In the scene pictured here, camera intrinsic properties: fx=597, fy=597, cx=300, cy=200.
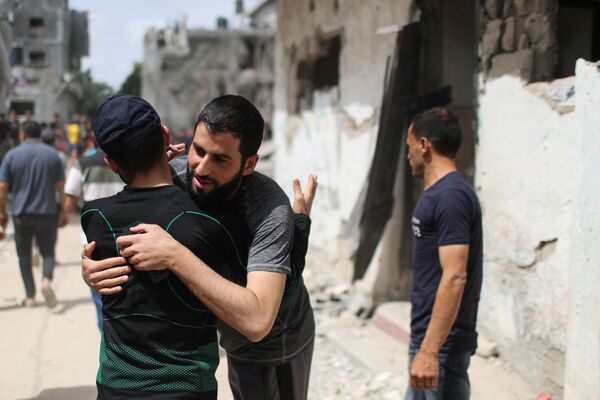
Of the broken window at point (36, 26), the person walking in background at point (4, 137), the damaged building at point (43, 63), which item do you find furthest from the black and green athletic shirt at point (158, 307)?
the broken window at point (36, 26)

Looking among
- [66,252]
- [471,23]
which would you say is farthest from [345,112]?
[66,252]

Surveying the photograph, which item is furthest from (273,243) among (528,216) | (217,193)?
(528,216)

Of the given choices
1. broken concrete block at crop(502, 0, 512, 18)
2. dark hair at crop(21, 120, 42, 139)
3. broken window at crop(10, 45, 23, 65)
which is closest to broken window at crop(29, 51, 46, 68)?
broken window at crop(10, 45, 23, 65)

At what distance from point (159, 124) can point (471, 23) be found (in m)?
4.07

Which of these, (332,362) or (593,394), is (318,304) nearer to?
(332,362)

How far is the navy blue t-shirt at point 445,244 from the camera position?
2291 mm

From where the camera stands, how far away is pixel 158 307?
153cm

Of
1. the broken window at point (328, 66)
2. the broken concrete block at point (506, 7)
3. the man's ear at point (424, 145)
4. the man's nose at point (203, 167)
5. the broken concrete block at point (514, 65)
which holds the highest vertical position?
the broken window at point (328, 66)

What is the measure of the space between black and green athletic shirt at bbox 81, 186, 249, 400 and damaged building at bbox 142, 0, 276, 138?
31859 mm

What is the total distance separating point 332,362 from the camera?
4477mm

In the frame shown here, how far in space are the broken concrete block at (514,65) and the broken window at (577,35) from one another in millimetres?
300

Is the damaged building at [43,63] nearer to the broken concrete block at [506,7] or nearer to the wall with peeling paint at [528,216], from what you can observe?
the broken concrete block at [506,7]

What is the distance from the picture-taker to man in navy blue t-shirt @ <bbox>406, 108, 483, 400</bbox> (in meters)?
2.23

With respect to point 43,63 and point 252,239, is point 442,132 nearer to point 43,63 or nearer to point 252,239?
point 252,239
